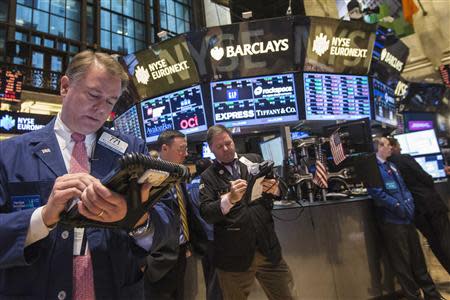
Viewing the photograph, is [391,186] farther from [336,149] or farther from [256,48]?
[256,48]

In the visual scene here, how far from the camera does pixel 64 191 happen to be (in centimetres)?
94

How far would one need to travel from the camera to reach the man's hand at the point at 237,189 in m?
2.47

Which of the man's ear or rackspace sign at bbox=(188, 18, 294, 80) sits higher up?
rackspace sign at bbox=(188, 18, 294, 80)

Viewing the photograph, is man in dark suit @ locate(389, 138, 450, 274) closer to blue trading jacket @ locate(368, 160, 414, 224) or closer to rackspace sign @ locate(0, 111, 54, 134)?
blue trading jacket @ locate(368, 160, 414, 224)

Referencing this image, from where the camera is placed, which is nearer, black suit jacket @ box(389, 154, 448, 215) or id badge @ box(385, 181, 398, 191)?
id badge @ box(385, 181, 398, 191)

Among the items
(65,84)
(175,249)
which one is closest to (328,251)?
(175,249)

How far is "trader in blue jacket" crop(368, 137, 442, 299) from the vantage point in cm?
381

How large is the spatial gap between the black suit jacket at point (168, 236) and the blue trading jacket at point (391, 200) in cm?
227

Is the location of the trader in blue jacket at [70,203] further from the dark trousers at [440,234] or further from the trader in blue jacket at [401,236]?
the dark trousers at [440,234]

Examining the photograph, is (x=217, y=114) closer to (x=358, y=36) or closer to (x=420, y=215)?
(x=358, y=36)

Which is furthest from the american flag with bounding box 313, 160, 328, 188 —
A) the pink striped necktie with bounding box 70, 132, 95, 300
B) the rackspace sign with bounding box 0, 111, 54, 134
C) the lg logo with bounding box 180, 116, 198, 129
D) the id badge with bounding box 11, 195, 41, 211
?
the rackspace sign with bounding box 0, 111, 54, 134

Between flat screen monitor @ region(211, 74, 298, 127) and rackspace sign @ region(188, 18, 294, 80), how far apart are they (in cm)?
17

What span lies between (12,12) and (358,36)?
44.5 ft

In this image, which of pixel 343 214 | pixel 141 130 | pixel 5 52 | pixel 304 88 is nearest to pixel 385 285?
pixel 343 214
